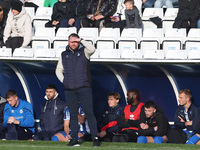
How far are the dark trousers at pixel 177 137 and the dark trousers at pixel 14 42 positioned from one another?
350 cm

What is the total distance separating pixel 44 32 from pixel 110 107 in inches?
88.3

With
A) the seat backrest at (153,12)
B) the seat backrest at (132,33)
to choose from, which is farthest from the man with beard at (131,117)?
the seat backrest at (153,12)

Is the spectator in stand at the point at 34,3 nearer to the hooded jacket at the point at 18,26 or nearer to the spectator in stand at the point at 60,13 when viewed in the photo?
the spectator in stand at the point at 60,13

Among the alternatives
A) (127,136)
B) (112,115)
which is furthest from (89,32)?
(127,136)

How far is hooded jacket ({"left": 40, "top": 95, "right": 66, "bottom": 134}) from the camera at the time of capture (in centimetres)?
997

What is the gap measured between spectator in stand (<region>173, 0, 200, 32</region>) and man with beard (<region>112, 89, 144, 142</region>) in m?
2.36

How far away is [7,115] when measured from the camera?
1018cm

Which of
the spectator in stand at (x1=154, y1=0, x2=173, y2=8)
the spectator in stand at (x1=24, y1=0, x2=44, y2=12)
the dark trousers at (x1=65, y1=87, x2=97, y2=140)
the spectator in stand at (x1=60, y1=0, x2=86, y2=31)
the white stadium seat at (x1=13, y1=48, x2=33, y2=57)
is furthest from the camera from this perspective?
the spectator in stand at (x1=24, y1=0, x2=44, y2=12)

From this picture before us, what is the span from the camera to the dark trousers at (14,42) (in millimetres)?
10758

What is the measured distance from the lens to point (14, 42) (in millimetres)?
10789

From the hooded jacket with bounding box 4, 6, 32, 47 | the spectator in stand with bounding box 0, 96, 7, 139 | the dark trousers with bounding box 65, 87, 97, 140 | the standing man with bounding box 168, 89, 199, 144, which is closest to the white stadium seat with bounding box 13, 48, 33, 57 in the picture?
the hooded jacket with bounding box 4, 6, 32, 47

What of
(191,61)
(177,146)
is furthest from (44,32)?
(177,146)

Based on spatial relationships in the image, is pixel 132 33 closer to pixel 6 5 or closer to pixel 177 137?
pixel 177 137

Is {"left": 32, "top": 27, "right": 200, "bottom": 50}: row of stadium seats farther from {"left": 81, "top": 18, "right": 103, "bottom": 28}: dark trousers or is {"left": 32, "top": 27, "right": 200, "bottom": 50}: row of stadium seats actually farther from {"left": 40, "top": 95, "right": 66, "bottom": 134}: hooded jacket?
{"left": 40, "top": 95, "right": 66, "bottom": 134}: hooded jacket
